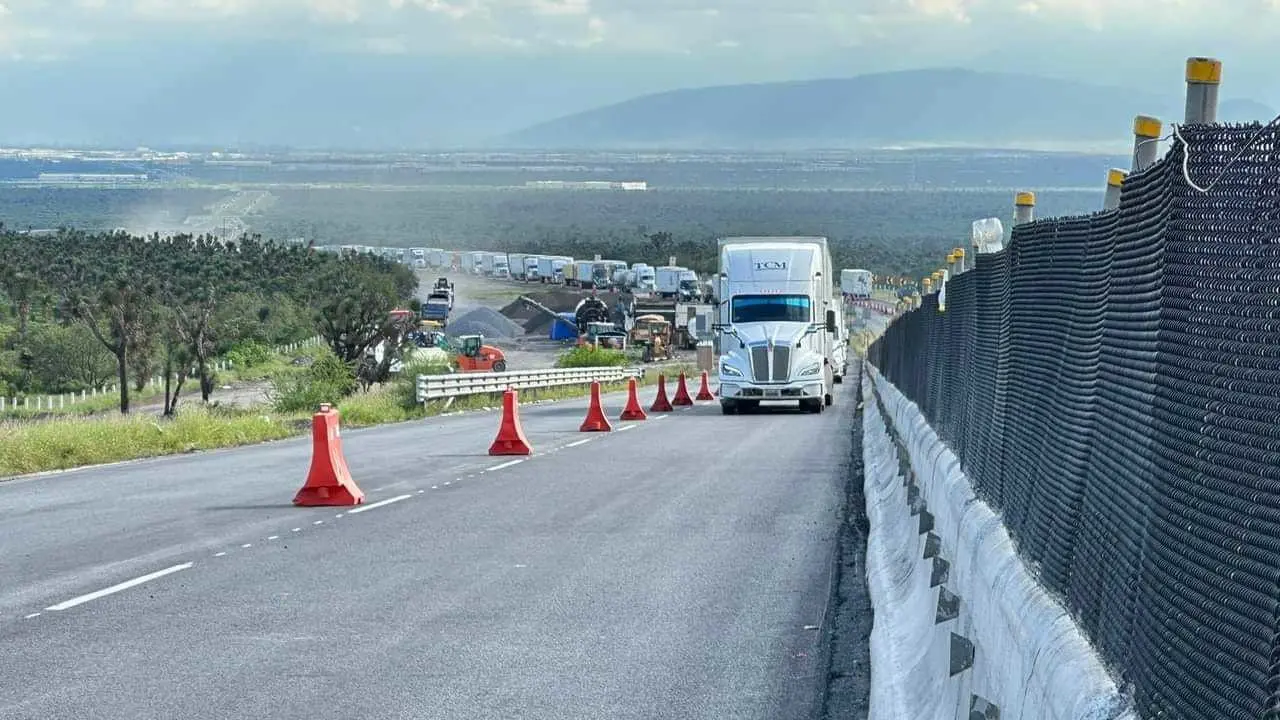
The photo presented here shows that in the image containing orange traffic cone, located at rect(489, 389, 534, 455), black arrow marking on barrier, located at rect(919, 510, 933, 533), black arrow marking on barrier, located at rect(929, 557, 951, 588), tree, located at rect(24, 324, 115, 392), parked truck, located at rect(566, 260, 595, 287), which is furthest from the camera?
parked truck, located at rect(566, 260, 595, 287)

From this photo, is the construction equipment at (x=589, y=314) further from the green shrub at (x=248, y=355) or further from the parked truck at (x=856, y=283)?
the green shrub at (x=248, y=355)

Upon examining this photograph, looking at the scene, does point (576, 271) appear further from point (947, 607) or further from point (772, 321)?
point (947, 607)

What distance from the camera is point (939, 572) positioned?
871 cm

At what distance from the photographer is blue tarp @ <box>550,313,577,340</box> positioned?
11031 cm

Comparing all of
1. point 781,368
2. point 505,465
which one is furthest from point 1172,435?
point 781,368

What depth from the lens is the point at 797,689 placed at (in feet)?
30.0

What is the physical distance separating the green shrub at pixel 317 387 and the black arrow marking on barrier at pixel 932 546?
32.1 m

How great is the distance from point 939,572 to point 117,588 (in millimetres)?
5943

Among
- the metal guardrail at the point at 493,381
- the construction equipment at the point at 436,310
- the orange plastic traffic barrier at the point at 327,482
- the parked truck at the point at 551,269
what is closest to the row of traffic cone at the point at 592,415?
the metal guardrail at the point at 493,381

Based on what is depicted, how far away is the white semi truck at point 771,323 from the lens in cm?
4125

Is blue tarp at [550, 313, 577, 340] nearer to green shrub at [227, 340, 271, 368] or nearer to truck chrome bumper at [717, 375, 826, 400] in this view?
green shrub at [227, 340, 271, 368]

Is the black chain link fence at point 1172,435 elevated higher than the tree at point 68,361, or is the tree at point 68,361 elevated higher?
the black chain link fence at point 1172,435

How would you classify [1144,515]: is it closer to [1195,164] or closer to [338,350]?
[1195,164]

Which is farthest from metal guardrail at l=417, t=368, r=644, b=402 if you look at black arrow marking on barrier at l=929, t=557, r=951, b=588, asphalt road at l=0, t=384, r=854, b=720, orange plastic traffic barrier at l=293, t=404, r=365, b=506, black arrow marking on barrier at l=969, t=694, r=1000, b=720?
black arrow marking on barrier at l=969, t=694, r=1000, b=720
